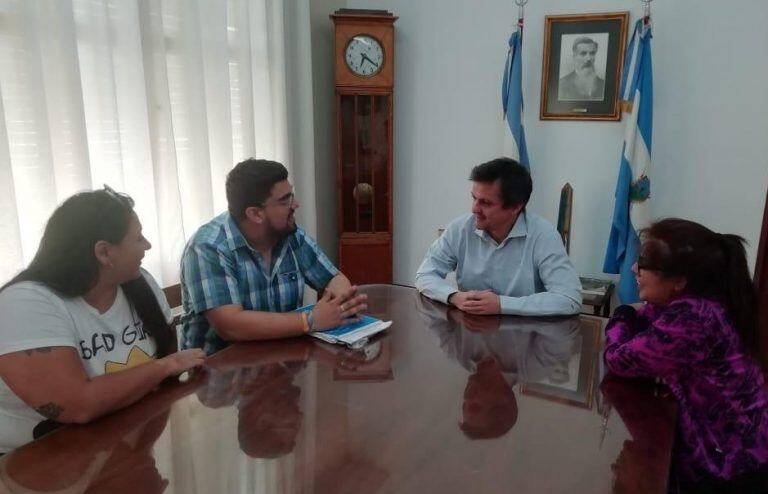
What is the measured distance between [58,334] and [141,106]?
1300mm

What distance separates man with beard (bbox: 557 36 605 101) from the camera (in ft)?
9.89

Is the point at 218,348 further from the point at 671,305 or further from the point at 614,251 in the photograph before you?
the point at 614,251

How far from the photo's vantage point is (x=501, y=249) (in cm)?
203

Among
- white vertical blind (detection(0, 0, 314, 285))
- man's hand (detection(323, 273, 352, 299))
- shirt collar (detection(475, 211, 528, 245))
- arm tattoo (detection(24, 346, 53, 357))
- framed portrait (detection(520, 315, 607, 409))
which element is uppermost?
white vertical blind (detection(0, 0, 314, 285))

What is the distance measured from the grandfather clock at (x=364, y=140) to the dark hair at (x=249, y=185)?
1.67m

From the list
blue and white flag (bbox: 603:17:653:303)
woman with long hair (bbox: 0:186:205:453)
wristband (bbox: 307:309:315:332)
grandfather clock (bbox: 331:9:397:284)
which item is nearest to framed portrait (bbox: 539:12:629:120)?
blue and white flag (bbox: 603:17:653:303)

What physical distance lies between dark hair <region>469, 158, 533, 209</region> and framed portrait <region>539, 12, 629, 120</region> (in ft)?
4.34

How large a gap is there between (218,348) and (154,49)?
4.32 feet

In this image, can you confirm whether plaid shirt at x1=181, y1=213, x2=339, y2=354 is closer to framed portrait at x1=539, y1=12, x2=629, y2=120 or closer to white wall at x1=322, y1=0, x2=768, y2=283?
white wall at x1=322, y1=0, x2=768, y2=283

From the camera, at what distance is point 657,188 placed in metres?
3.03

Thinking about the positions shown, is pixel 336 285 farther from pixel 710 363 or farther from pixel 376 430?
pixel 710 363

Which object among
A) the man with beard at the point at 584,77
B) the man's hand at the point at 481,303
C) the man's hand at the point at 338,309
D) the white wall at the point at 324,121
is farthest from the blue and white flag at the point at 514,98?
the man's hand at the point at 338,309

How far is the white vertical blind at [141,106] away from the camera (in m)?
1.80

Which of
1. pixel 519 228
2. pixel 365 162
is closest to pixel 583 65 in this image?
pixel 365 162
